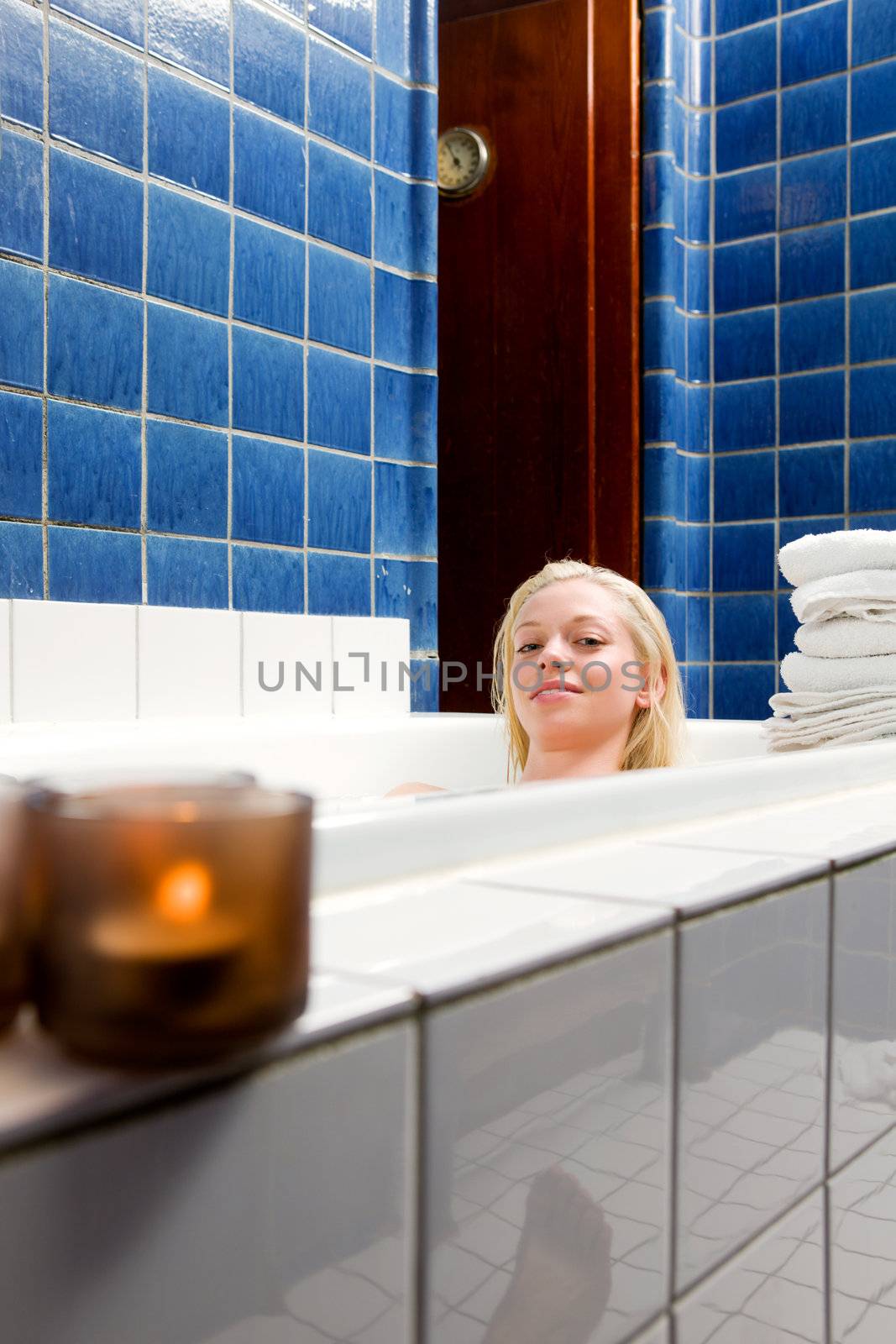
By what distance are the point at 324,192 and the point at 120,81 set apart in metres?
0.44

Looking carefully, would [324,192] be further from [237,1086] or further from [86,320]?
[237,1086]

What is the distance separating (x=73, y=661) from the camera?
5.12ft

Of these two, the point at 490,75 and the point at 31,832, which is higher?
the point at 490,75

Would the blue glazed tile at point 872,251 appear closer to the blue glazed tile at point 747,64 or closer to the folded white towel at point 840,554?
the blue glazed tile at point 747,64

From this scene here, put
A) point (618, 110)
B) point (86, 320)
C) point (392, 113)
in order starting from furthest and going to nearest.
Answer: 1. point (618, 110)
2. point (392, 113)
3. point (86, 320)

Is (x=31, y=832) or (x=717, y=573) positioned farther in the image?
(x=717, y=573)

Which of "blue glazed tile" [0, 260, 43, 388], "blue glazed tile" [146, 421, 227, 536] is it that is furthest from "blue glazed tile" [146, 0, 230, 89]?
"blue glazed tile" [146, 421, 227, 536]

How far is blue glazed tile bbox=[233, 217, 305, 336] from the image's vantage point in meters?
1.81

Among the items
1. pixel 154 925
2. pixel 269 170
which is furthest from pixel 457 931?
pixel 269 170

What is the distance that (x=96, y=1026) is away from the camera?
0.28 metres

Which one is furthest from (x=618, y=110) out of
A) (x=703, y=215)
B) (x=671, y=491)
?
(x=671, y=491)

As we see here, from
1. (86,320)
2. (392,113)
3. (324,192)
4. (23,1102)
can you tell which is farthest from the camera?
(392,113)

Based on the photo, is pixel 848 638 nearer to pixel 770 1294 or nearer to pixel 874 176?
pixel 770 1294

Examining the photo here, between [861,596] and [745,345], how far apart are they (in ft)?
5.82
